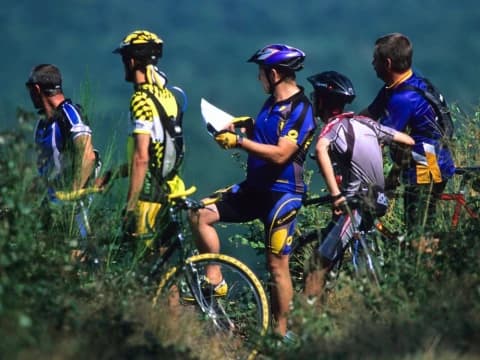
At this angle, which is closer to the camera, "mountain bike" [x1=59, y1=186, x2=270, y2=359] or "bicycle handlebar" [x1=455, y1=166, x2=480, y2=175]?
"mountain bike" [x1=59, y1=186, x2=270, y2=359]

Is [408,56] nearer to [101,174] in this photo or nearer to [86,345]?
[101,174]

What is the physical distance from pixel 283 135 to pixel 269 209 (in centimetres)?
48

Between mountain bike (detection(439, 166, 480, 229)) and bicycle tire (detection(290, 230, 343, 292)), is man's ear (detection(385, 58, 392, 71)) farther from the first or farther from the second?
bicycle tire (detection(290, 230, 343, 292))

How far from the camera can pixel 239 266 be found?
295 inches

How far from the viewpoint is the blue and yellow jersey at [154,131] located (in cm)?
738

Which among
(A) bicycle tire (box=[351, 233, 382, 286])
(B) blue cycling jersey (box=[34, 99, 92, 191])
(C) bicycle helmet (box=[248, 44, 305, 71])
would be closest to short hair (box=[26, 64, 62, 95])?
(B) blue cycling jersey (box=[34, 99, 92, 191])

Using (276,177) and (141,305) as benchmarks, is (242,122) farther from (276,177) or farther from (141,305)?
(141,305)

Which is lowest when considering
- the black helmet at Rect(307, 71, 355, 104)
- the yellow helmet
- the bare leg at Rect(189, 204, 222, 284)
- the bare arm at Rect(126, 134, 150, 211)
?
the bare leg at Rect(189, 204, 222, 284)

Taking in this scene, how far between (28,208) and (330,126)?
1.98 m

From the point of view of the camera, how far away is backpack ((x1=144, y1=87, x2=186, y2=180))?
745 centimetres

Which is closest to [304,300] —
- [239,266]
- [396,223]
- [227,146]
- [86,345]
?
[239,266]

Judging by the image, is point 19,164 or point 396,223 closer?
point 19,164

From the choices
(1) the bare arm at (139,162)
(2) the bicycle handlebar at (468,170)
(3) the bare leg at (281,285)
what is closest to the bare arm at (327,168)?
(3) the bare leg at (281,285)

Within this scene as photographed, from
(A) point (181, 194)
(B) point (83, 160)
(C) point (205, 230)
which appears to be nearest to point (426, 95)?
(C) point (205, 230)
